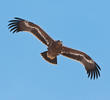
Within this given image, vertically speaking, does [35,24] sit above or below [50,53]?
above

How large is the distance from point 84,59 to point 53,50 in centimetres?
259

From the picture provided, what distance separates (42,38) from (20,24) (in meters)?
1.55

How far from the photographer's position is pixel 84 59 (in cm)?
2156

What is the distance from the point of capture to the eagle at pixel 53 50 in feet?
65.4

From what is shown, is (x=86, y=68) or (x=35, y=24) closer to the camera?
(x=35, y=24)

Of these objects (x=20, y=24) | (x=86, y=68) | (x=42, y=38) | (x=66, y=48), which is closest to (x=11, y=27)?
(x=20, y=24)

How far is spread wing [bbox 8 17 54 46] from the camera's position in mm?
20359

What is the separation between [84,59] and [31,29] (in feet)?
12.0

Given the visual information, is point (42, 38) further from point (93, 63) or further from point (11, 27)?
point (93, 63)

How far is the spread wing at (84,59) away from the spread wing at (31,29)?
1204 mm

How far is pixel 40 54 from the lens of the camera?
20.1m

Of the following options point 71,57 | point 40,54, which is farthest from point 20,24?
point 71,57

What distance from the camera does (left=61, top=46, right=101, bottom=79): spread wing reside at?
2105 cm

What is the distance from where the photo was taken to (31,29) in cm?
2073
